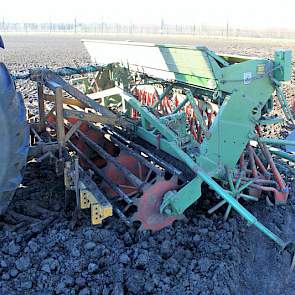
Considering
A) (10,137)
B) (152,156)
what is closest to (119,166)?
(152,156)

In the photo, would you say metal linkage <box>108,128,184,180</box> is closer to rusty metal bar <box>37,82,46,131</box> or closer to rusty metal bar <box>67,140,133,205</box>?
rusty metal bar <box>67,140,133,205</box>

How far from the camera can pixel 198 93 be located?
188 inches

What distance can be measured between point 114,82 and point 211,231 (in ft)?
9.17

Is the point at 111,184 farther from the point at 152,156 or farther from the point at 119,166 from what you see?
the point at 152,156

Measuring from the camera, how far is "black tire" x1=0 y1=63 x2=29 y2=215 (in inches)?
121

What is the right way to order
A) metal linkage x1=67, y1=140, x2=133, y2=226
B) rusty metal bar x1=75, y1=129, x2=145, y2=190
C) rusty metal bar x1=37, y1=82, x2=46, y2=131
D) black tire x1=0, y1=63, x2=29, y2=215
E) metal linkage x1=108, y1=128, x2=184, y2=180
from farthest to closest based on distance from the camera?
rusty metal bar x1=37, y1=82, x2=46, y2=131, metal linkage x1=108, y1=128, x2=184, y2=180, rusty metal bar x1=75, y1=129, x2=145, y2=190, metal linkage x1=67, y1=140, x2=133, y2=226, black tire x1=0, y1=63, x2=29, y2=215

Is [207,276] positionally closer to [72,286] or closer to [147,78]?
[72,286]

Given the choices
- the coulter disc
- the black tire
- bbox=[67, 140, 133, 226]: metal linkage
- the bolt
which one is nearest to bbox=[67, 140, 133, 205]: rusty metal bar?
bbox=[67, 140, 133, 226]: metal linkage

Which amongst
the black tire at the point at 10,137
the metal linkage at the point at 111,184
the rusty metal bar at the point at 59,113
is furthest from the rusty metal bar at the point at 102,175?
the black tire at the point at 10,137

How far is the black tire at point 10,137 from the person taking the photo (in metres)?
3.07

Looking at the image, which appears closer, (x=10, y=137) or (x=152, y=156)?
(x=10, y=137)

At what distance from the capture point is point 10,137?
319cm

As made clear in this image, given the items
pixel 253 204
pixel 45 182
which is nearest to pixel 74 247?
pixel 45 182

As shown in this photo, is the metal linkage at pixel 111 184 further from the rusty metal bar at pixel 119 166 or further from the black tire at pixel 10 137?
the black tire at pixel 10 137
